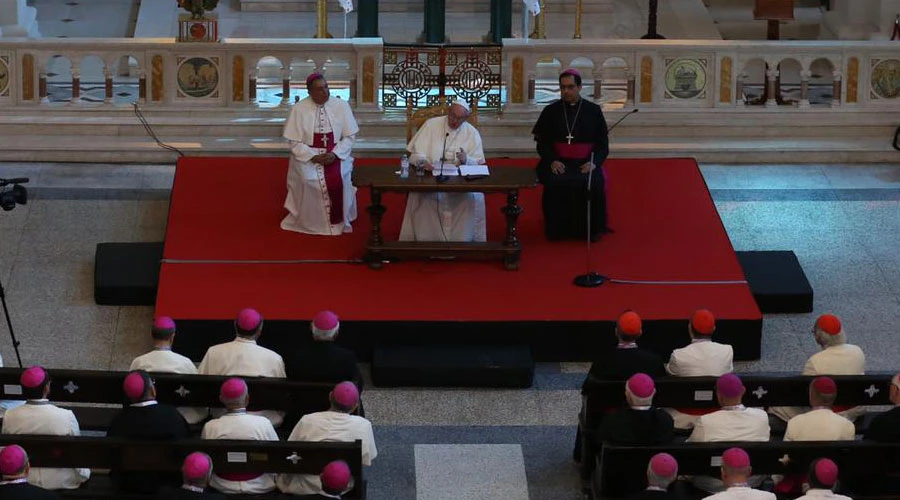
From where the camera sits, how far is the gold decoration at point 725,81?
1653 centimetres

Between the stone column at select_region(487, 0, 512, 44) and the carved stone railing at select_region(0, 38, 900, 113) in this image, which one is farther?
the stone column at select_region(487, 0, 512, 44)

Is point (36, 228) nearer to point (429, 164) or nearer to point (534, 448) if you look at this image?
point (429, 164)

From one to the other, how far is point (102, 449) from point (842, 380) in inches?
166

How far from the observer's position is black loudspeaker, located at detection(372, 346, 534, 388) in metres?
11.8

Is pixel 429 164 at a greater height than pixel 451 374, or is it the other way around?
pixel 429 164

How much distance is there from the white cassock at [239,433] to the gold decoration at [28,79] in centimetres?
790

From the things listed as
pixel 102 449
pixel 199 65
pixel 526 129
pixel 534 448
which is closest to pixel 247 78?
pixel 199 65

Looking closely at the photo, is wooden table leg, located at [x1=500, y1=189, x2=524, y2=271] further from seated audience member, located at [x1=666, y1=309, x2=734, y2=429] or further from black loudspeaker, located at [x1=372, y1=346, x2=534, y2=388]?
seated audience member, located at [x1=666, y1=309, x2=734, y2=429]

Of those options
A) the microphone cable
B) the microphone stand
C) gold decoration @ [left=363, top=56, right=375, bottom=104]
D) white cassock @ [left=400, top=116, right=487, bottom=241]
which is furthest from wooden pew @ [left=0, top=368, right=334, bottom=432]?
gold decoration @ [left=363, top=56, right=375, bottom=104]

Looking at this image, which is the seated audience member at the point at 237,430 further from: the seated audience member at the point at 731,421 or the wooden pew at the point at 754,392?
the seated audience member at the point at 731,421

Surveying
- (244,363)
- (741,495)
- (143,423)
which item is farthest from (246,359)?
(741,495)

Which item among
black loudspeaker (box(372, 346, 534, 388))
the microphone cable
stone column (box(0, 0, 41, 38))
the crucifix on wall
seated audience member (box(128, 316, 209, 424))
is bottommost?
black loudspeaker (box(372, 346, 534, 388))

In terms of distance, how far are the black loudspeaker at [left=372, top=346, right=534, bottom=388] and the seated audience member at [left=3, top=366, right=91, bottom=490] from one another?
296 cm

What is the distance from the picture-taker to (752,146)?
646 inches
